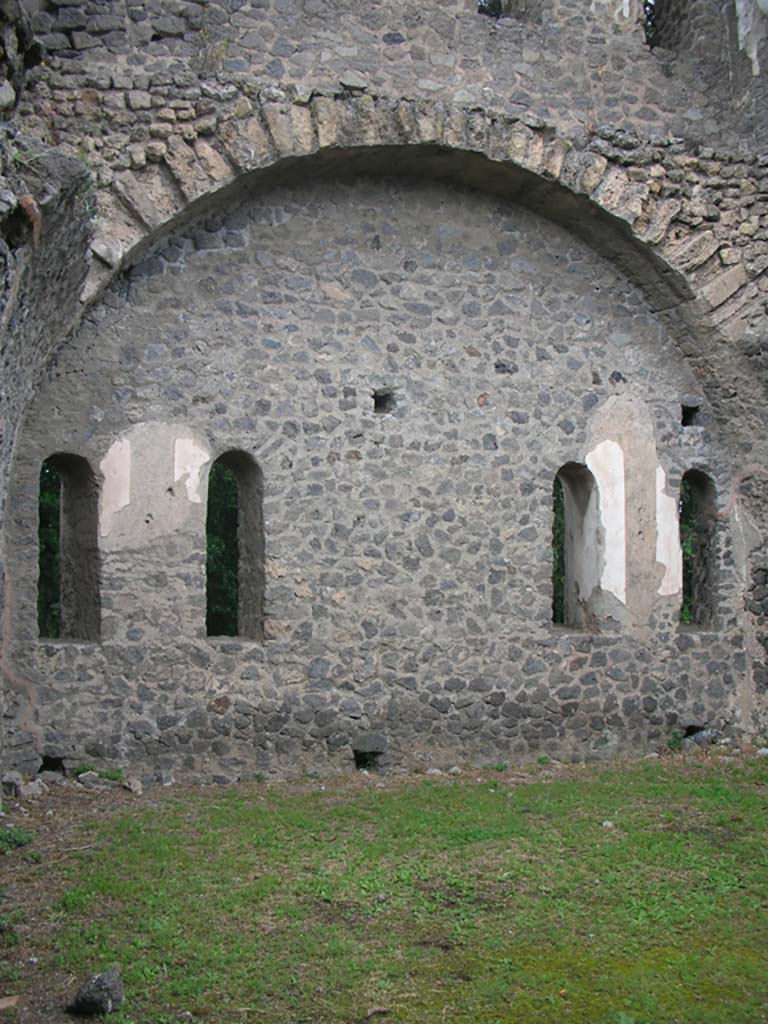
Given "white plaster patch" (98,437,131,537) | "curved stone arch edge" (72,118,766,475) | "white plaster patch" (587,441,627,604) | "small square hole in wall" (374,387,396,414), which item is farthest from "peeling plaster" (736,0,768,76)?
"white plaster patch" (98,437,131,537)

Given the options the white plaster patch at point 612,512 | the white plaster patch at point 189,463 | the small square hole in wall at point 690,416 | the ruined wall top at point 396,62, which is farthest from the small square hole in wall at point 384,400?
the small square hole in wall at point 690,416

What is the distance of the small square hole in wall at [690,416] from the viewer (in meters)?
10.6

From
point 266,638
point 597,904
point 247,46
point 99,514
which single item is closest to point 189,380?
point 99,514

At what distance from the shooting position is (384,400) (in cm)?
957

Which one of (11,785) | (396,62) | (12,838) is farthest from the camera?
(396,62)

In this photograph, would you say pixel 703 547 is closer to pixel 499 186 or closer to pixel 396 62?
pixel 499 186

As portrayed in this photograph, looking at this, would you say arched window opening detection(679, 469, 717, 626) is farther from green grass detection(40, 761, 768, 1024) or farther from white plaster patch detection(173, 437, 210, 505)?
white plaster patch detection(173, 437, 210, 505)

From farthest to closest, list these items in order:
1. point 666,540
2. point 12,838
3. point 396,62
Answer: point 666,540 < point 396,62 < point 12,838

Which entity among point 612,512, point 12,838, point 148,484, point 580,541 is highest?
point 148,484

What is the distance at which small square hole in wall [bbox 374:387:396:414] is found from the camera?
9.48 metres

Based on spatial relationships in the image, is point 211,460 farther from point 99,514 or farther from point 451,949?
point 451,949

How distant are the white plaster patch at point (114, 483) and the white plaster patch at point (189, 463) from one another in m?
0.38

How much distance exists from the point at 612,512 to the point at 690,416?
133 cm

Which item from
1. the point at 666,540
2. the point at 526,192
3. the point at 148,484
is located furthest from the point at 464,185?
the point at 148,484
